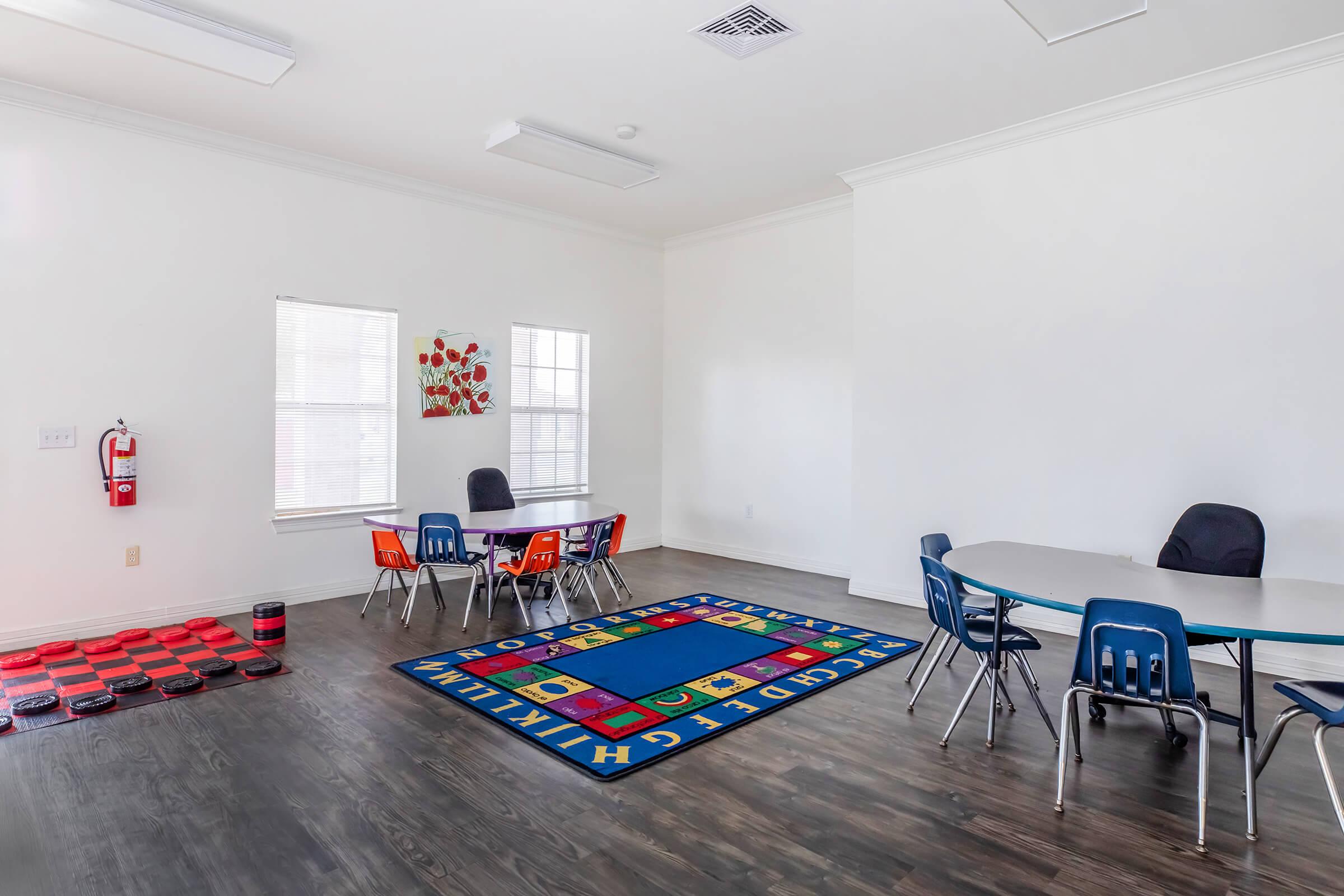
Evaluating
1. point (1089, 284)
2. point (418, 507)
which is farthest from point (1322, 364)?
point (418, 507)

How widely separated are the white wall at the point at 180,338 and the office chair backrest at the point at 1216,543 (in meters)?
5.12

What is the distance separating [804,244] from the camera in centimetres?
682

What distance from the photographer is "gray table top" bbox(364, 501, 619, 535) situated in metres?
4.95

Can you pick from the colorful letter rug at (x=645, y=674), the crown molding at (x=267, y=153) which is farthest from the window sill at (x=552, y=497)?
the crown molding at (x=267, y=153)

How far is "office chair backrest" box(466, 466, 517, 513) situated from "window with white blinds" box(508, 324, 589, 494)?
66 centimetres

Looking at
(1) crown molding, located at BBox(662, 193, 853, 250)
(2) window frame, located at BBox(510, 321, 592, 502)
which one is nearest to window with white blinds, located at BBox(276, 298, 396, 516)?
(2) window frame, located at BBox(510, 321, 592, 502)

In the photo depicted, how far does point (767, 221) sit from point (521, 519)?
3.77 m

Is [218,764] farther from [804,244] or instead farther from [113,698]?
[804,244]

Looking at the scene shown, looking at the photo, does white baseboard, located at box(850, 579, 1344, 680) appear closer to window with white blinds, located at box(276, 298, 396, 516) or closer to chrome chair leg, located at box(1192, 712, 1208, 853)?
chrome chair leg, located at box(1192, 712, 1208, 853)

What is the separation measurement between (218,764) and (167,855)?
638 millimetres

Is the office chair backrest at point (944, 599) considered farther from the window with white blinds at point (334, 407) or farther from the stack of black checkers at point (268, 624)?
the window with white blinds at point (334, 407)

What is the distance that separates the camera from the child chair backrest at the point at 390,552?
199 inches

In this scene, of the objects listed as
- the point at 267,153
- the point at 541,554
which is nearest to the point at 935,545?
the point at 541,554

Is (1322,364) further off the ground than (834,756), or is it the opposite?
(1322,364)
